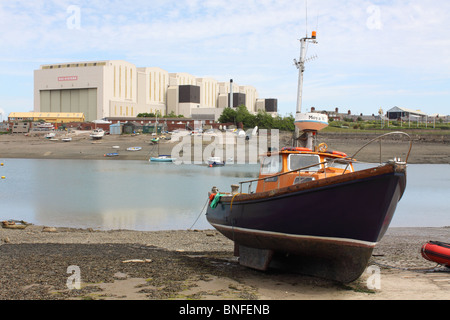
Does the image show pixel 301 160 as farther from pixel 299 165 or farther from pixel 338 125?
pixel 338 125

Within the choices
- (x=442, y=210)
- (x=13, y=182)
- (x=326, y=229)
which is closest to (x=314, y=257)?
(x=326, y=229)

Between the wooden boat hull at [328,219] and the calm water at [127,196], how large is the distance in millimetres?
12434

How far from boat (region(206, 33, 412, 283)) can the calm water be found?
11.5 meters

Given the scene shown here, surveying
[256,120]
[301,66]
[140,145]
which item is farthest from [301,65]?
[256,120]

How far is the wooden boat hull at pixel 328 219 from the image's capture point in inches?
380

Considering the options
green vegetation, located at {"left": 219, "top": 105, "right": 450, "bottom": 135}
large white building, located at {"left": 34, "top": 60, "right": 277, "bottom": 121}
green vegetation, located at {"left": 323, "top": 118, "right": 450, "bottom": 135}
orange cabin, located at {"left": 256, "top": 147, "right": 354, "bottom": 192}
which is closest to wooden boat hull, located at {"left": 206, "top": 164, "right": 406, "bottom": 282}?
orange cabin, located at {"left": 256, "top": 147, "right": 354, "bottom": 192}

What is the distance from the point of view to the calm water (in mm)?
25953

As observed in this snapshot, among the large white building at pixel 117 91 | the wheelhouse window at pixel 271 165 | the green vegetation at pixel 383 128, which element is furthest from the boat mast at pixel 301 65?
the large white building at pixel 117 91

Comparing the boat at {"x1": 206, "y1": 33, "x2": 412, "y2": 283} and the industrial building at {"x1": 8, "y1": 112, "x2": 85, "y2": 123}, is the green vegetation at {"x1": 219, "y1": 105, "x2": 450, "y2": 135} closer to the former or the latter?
the industrial building at {"x1": 8, "y1": 112, "x2": 85, "y2": 123}

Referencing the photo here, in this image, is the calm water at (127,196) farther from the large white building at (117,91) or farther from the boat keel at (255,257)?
the large white building at (117,91)

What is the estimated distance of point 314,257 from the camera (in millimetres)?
11164

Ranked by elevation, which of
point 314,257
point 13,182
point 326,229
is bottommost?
point 13,182

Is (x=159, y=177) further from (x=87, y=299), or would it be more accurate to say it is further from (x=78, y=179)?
(x=87, y=299)
